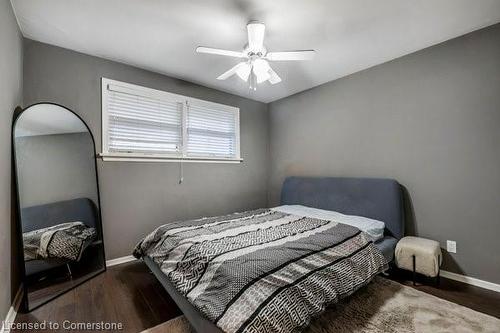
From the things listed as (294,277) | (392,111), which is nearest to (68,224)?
(294,277)

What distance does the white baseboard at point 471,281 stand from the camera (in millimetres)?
2139

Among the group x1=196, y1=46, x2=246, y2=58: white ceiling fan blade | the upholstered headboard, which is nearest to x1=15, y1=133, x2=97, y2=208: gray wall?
the upholstered headboard

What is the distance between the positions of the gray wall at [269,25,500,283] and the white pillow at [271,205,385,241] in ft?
1.68

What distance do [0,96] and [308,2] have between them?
2393 millimetres

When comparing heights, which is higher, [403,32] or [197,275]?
[403,32]

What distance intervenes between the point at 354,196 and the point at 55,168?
3393 mm

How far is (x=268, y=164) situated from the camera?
4.51m

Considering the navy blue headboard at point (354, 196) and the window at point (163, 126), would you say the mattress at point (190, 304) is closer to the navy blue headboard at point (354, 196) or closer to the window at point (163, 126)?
the navy blue headboard at point (354, 196)

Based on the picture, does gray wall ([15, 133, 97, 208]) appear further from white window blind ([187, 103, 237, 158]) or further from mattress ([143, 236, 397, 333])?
white window blind ([187, 103, 237, 158])

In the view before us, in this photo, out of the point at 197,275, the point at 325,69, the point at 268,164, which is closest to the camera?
the point at 197,275

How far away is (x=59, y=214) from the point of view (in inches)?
87.0

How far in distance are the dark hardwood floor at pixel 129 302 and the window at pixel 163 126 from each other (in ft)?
4.75

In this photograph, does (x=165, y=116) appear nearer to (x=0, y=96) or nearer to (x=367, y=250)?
(x=0, y=96)

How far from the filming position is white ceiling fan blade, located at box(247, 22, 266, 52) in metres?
1.95
